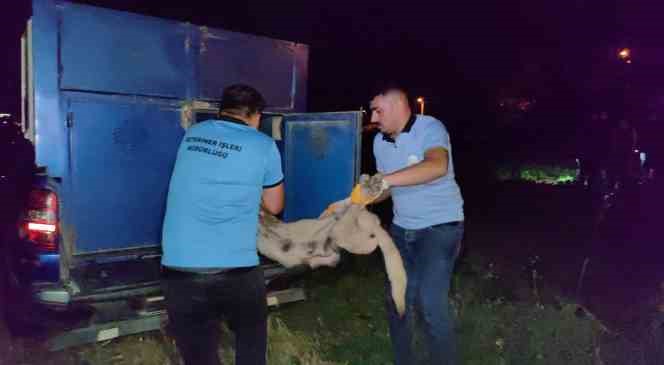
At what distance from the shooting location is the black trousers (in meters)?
2.70

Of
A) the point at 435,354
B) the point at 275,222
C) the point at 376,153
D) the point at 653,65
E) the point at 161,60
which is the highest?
the point at 653,65

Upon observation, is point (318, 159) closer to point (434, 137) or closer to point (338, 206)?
point (338, 206)

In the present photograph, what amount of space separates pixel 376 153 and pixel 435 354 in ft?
4.48

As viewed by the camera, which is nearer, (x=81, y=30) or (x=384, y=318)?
(x=81, y=30)

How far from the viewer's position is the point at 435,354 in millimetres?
3564

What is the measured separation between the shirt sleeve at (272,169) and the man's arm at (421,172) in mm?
649

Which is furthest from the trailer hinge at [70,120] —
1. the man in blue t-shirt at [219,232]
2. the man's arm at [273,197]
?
the man's arm at [273,197]

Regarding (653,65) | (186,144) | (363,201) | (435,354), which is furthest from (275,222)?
(653,65)

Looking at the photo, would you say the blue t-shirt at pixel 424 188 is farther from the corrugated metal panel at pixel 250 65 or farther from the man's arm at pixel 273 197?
the corrugated metal panel at pixel 250 65

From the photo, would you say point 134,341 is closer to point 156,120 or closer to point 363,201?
point 156,120

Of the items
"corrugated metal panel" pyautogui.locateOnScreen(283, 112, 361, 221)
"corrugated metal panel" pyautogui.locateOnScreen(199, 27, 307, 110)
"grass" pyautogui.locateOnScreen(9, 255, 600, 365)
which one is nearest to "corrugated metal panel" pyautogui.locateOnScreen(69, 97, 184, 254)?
"corrugated metal panel" pyautogui.locateOnScreen(199, 27, 307, 110)

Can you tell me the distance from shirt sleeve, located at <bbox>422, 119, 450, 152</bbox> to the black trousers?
1.30 m

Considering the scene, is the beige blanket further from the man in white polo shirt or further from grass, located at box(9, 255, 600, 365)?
grass, located at box(9, 255, 600, 365)

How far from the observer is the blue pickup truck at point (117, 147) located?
3.96m
